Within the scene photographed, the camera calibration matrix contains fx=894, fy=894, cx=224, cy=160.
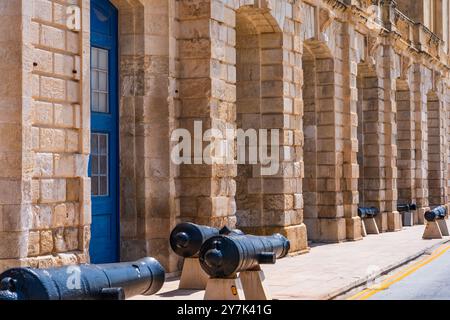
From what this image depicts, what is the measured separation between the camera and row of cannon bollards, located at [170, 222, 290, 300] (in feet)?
35.1

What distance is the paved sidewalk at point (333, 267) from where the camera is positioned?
44.3ft

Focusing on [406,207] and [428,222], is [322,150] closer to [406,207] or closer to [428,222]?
[428,222]

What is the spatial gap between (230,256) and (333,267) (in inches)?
274

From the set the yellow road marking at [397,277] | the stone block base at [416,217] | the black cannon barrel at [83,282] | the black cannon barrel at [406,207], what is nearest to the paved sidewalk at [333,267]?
the yellow road marking at [397,277]

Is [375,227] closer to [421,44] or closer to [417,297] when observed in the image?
[421,44]

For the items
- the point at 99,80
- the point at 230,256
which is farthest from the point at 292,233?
the point at 230,256

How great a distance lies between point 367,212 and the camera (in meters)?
27.2

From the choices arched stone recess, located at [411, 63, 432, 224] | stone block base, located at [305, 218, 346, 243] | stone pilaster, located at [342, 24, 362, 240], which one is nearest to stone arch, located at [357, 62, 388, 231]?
stone pilaster, located at [342, 24, 362, 240]

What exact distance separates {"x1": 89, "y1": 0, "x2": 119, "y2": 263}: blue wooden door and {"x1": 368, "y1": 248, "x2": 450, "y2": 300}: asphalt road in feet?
14.8

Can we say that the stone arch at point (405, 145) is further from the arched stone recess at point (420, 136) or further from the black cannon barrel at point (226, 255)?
the black cannon barrel at point (226, 255)

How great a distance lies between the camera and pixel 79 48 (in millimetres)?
12727

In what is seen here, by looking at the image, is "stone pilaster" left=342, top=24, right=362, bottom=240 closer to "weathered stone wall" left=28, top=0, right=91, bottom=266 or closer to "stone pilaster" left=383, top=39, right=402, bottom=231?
"stone pilaster" left=383, top=39, right=402, bottom=231
